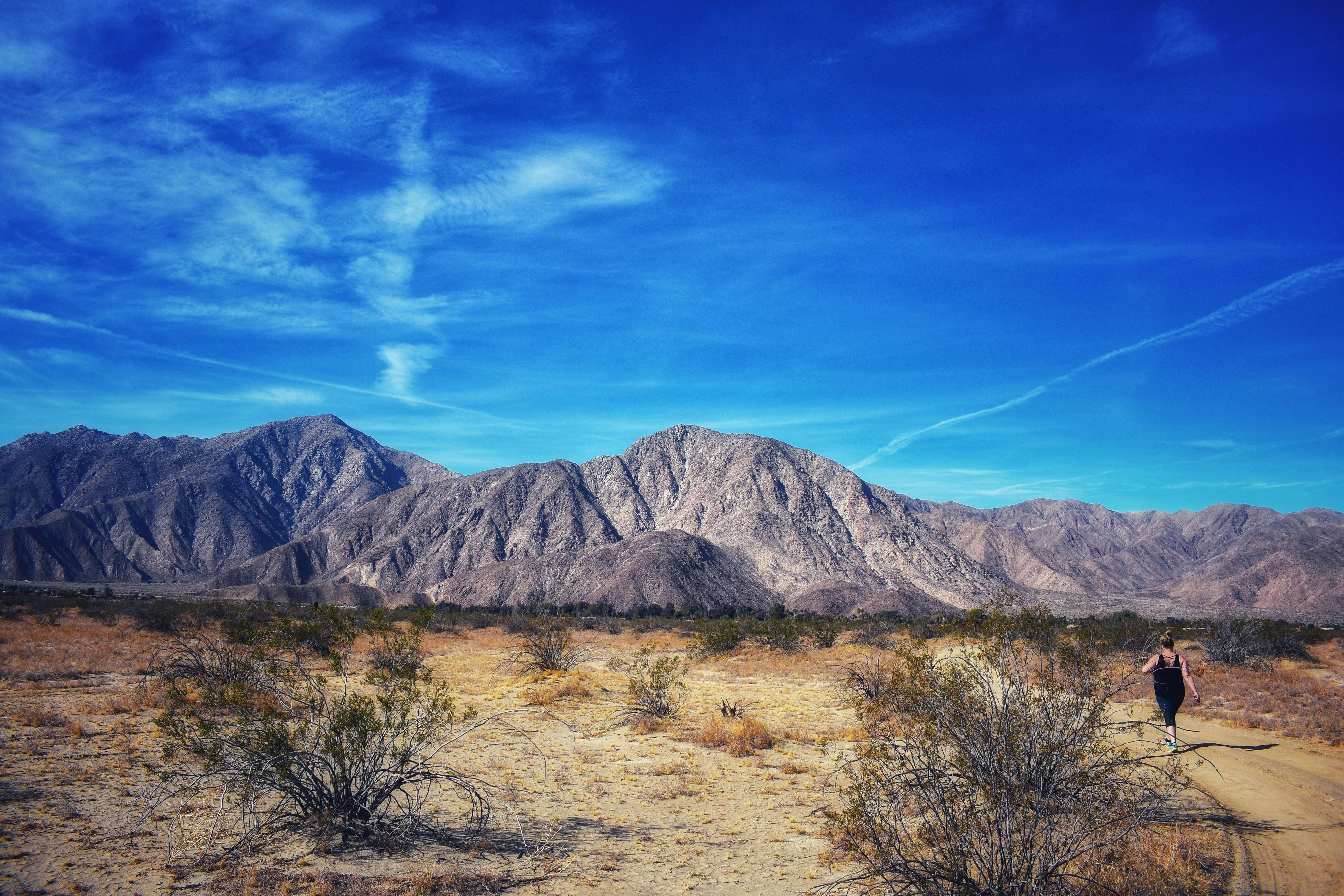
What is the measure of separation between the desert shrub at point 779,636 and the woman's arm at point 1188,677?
74.7 ft

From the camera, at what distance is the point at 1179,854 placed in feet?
23.2

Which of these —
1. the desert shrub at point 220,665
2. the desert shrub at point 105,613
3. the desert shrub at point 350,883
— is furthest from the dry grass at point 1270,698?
the desert shrub at point 105,613

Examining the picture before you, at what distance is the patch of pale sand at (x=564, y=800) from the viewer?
282 inches

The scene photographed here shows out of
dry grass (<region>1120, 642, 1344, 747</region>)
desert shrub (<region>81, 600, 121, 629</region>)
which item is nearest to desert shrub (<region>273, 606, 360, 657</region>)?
dry grass (<region>1120, 642, 1344, 747</region>)

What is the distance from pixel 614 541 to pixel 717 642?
78.8 metres

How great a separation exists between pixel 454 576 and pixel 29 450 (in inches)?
5473

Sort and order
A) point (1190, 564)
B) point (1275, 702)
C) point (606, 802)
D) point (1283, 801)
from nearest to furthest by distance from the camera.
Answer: point (1283, 801), point (606, 802), point (1275, 702), point (1190, 564)

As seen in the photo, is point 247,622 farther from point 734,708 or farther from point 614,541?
point 614,541

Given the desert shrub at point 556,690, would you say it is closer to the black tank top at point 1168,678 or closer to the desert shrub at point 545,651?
the desert shrub at point 545,651

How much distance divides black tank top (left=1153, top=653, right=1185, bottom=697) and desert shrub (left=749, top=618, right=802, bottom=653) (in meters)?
22.5

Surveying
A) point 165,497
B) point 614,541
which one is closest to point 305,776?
point 614,541

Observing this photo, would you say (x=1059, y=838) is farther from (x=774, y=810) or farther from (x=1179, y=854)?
(x=774, y=810)

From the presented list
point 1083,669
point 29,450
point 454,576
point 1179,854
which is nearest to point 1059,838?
point 1179,854

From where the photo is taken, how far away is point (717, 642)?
33.5 m
